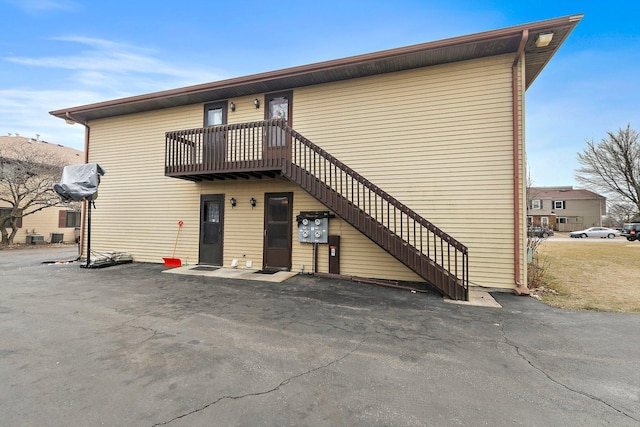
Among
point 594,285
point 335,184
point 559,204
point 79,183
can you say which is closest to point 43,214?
point 79,183

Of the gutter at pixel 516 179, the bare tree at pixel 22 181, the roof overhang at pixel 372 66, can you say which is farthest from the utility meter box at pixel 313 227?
the bare tree at pixel 22 181

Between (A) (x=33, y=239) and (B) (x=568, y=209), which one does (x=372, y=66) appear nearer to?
(A) (x=33, y=239)

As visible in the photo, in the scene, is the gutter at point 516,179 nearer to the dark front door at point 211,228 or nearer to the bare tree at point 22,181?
the dark front door at point 211,228

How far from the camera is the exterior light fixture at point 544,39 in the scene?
5.14m

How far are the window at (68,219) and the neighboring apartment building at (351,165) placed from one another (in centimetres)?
1313

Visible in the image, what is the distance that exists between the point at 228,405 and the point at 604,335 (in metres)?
4.91

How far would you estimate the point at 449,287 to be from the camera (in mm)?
5305

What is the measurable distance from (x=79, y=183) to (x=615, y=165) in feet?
116

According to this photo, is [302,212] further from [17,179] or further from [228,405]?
[17,179]

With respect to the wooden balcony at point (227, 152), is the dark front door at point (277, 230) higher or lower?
lower

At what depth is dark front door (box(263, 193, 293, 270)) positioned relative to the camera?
305 inches

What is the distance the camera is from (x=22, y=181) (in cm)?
1408

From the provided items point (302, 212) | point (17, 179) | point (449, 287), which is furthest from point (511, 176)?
point (17, 179)

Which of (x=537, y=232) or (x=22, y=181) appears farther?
(x=537, y=232)
